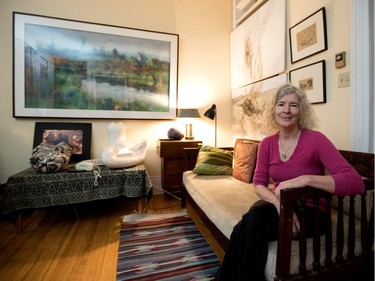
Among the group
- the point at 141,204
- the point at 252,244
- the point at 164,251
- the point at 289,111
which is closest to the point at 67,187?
the point at 141,204

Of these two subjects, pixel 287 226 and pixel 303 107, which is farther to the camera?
pixel 303 107

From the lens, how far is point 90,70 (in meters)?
2.63

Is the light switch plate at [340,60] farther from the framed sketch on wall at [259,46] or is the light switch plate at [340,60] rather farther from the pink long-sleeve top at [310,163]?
the pink long-sleeve top at [310,163]

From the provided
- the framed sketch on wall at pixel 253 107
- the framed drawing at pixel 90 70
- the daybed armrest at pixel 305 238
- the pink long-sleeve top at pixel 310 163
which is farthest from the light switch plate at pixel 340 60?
the framed drawing at pixel 90 70

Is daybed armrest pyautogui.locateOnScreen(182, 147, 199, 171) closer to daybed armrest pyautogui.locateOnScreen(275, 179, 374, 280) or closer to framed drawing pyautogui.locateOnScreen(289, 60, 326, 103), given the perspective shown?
framed drawing pyautogui.locateOnScreen(289, 60, 326, 103)

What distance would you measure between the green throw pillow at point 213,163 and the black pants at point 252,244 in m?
1.16

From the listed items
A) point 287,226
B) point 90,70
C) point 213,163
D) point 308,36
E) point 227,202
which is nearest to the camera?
point 287,226

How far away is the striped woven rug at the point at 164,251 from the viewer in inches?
52.5

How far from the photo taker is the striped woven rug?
4.38 feet

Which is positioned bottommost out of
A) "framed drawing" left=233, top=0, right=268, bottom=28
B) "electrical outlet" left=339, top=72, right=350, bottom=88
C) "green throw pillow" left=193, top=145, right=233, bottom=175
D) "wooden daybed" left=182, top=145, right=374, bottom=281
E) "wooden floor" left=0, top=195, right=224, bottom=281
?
"wooden floor" left=0, top=195, right=224, bottom=281

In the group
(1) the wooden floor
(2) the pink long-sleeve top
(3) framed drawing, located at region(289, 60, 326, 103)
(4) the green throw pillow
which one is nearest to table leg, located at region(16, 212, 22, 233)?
(1) the wooden floor

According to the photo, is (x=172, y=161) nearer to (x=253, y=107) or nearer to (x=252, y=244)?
(x=253, y=107)

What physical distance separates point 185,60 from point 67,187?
2.28 metres

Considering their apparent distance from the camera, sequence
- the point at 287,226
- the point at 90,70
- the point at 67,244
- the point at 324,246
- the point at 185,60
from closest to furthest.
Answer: the point at 287,226
the point at 324,246
the point at 67,244
the point at 90,70
the point at 185,60
